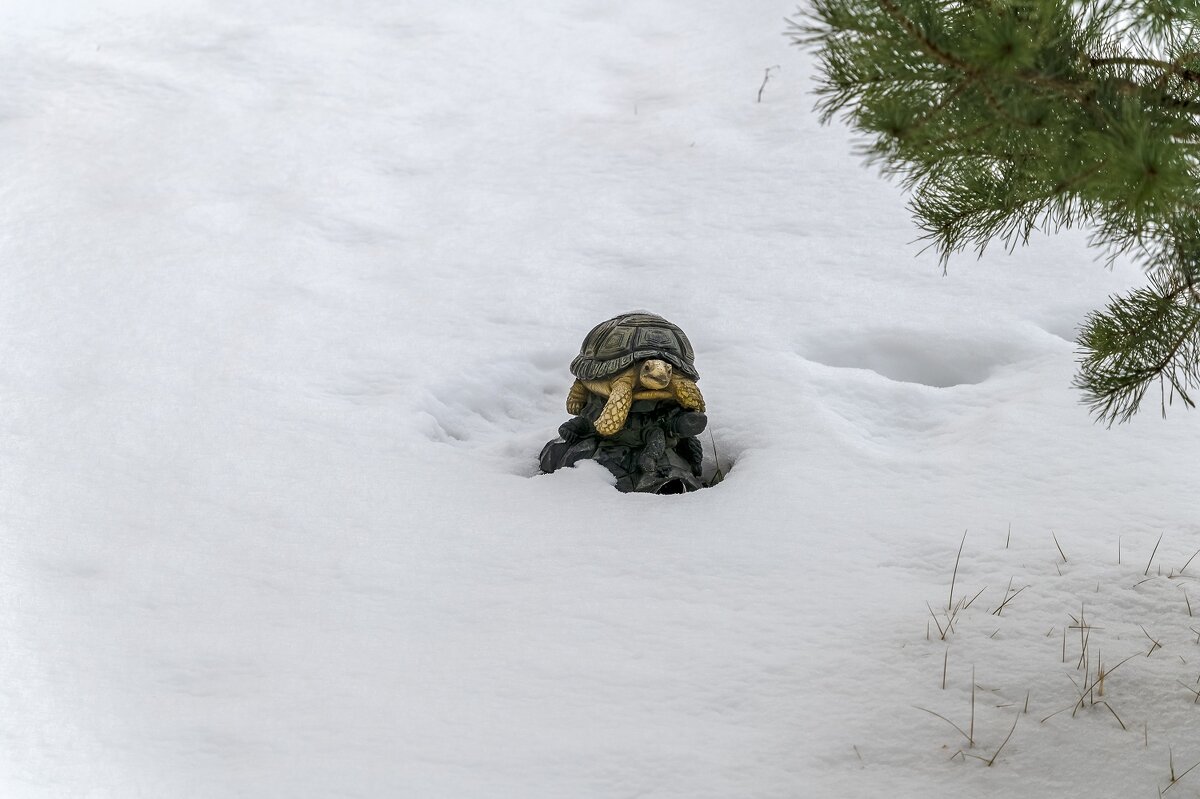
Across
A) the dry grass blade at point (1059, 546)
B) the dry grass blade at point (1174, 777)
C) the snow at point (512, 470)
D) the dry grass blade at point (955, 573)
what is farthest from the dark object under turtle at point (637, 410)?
the dry grass blade at point (1174, 777)

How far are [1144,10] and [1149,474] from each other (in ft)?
7.83

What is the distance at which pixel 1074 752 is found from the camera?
2645mm

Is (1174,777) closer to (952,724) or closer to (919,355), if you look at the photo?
(952,724)

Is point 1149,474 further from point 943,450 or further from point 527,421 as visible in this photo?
point 527,421

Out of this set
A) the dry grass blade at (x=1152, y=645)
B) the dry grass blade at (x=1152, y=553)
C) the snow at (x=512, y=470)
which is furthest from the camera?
the dry grass blade at (x=1152, y=553)

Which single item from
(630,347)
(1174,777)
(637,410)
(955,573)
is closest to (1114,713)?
(1174,777)

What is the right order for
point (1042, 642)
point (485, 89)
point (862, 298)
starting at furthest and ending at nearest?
point (485, 89) → point (862, 298) → point (1042, 642)

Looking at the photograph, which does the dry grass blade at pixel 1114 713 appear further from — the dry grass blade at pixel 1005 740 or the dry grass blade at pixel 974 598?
the dry grass blade at pixel 974 598

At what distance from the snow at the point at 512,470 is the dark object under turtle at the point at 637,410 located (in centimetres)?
14

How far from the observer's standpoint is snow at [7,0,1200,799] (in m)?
2.73

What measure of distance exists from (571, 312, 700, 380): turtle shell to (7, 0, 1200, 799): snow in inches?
16.6

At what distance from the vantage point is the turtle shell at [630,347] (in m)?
4.01

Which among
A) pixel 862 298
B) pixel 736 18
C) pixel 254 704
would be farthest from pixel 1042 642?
pixel 736 18

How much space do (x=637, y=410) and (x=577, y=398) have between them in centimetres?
30
